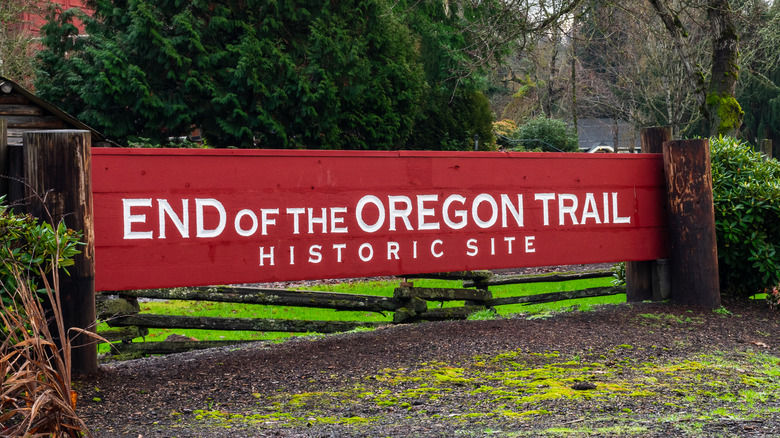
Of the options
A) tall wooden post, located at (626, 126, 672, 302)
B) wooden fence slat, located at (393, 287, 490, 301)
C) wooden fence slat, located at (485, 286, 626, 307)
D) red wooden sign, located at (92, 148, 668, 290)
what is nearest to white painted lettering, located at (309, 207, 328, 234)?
red wooden sign, located at (92, 148, 668, 290)

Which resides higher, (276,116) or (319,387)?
(276,116)

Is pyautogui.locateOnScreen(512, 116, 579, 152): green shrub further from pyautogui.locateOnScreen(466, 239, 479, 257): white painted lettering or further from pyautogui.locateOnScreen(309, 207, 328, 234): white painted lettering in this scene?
pyautogui.locateOnScreen(309, 207, 328, 234): white painted lettering

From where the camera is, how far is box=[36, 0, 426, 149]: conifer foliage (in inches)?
818

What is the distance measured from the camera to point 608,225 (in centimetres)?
844

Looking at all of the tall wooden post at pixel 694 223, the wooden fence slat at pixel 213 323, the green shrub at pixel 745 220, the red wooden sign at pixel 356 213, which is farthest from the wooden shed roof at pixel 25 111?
the green shrub at pixel 745 220

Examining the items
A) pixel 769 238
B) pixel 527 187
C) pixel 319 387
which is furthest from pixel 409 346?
pixel 769 238

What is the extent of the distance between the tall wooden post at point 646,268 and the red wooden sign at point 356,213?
216 mm

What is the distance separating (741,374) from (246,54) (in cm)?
1687

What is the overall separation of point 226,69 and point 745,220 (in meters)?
15.1

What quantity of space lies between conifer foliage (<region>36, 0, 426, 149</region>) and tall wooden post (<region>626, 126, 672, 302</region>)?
12.6 m

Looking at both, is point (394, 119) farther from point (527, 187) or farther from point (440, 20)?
point (527, 187)

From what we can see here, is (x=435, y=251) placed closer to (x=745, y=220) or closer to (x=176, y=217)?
(x=176, y=217)

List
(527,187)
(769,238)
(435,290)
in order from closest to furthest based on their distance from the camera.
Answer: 1. (527,187)
2. (769,238)
3. (435,290)

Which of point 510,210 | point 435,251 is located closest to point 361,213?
point 435,251
